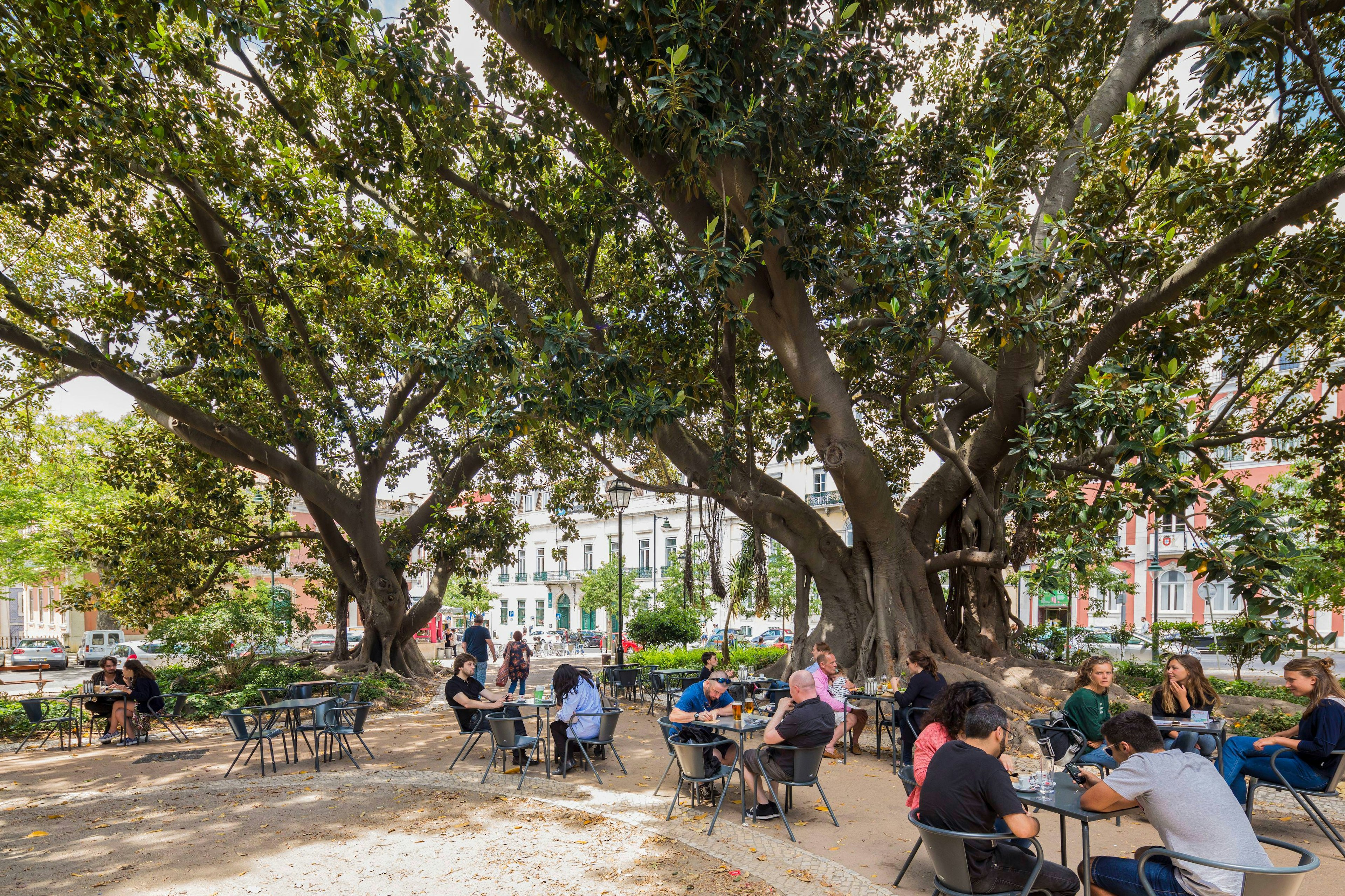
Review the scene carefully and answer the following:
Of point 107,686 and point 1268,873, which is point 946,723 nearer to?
point 1268,873

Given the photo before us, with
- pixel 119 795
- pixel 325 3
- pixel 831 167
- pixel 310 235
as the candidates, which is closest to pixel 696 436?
pixel 831 167

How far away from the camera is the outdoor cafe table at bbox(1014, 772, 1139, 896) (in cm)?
377

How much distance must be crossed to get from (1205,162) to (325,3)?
9445mm

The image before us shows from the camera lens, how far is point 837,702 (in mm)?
8258

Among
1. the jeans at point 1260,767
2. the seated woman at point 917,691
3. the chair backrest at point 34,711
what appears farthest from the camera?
the chair backrest at point 34,711

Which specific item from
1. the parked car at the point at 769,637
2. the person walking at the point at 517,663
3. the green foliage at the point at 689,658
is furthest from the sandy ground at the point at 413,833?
the parked car at the point at 769,637

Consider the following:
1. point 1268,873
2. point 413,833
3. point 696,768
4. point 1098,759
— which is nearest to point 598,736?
point 696,768

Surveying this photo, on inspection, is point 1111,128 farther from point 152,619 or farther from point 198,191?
point 152,619

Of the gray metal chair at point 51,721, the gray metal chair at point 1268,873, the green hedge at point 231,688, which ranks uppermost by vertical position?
the gray metal chair at point 1268,873

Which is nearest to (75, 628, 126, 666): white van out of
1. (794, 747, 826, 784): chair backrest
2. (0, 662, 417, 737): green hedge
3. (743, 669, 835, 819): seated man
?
(0, 662, 417, 737): green hedge

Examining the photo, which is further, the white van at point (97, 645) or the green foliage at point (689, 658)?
the white van at point (97, 645)

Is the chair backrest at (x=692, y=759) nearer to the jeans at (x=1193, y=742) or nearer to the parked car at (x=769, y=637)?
the jeans at (x=1193, y=742)

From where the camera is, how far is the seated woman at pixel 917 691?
7188 millimetres

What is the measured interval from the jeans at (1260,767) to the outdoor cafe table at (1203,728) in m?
0.05
